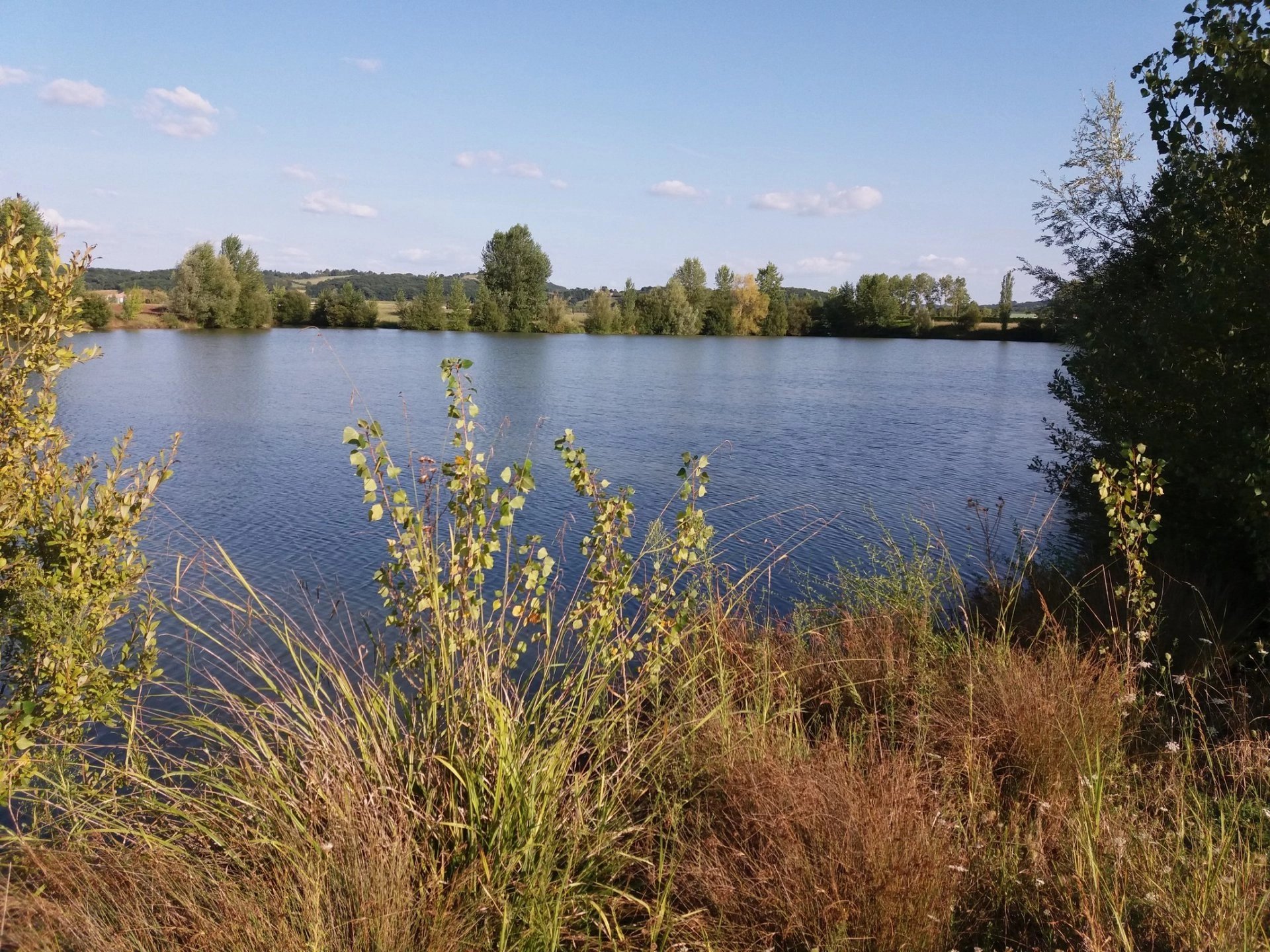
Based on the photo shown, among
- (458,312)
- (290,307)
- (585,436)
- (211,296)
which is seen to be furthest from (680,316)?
(585,436)

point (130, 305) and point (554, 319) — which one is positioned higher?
point (554, 319)

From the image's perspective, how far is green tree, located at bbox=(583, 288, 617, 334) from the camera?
250 ft

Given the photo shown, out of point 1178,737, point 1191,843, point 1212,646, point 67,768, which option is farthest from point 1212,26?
point 67,768

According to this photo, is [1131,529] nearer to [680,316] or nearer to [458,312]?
[458,312]

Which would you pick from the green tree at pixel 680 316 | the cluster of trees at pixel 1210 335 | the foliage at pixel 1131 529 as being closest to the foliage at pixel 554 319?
the green tree at pixel 680 316

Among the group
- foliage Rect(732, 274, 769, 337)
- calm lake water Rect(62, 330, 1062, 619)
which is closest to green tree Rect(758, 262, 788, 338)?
foliage Rect(732, 274, 769, 337)

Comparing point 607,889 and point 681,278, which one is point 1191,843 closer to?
point 607,889

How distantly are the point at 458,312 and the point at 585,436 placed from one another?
54121 mm

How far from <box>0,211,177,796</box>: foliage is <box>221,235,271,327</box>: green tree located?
65.8 meters

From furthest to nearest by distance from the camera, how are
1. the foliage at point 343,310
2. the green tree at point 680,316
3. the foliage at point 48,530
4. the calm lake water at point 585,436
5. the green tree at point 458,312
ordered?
the green tree at point 680,316 → the foliage at point 343,310 → the green tree at point 458,312 → the calm lake water at point 585,436 → the foliage at point 48,530

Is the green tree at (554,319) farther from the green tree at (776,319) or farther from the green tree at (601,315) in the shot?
the green tree at (776,319)

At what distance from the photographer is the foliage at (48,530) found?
11.9ft

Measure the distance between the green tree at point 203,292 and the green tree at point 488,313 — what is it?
57.5 feet

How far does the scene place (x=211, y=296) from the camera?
6309 centimetres
